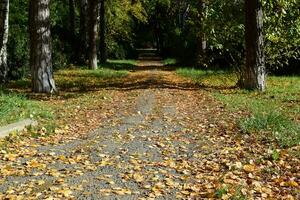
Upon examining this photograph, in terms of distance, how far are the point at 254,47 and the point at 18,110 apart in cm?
913

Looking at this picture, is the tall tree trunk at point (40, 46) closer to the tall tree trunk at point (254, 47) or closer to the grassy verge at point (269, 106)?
the grassy verge at point (269, 106)

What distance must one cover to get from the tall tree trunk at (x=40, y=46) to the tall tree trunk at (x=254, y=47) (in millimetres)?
6894

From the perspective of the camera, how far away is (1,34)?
1777cm

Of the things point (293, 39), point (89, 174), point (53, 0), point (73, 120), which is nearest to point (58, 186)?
point (89, 174)

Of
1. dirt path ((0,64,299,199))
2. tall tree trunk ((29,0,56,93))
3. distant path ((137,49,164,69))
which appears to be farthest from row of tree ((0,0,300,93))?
dirt path ((0,64,299,199))

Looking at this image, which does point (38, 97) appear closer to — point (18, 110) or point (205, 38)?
point (18, 110)

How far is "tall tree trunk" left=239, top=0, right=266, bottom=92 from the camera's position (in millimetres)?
17016

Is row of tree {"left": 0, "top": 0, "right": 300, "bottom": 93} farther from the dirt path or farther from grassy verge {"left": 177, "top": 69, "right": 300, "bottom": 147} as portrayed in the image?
the dirt path

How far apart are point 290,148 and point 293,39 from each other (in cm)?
1062

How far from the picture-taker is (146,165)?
25.0ft

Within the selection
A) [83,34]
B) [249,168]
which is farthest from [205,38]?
[249,168]

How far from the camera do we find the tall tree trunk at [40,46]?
1547 centimetres

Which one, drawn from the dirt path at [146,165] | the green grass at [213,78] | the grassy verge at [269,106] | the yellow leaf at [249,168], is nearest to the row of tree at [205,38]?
the green grass at [213,78]

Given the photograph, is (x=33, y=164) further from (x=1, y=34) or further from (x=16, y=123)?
(x=1, y=34)
